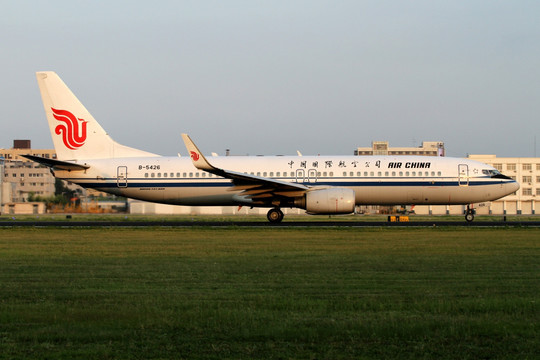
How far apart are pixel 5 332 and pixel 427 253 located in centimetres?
1290

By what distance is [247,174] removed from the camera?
121ft

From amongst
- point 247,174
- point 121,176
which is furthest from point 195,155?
point 121,176

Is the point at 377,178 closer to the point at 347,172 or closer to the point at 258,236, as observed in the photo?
the point at 347,172

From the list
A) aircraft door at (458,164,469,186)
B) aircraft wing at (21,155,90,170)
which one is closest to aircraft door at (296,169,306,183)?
aircraft door at (458,164,469,186)

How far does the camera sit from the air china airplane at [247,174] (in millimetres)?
36781

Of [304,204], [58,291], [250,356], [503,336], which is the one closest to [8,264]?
[58,291]

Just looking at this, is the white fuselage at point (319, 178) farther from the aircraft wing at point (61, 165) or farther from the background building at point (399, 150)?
the background building at point (399, 150)

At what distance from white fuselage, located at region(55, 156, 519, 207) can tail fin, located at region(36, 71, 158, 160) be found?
98 cm

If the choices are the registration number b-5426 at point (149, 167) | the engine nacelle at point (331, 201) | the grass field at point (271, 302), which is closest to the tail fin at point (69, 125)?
the registration number b-5426 at point (149, 167)

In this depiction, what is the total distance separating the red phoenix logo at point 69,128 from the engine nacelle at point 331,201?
542 inches

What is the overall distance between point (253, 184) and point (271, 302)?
24898mm

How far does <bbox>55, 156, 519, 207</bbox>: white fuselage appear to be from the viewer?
121 feet

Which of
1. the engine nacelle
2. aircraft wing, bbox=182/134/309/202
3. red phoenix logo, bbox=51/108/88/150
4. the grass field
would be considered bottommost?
the grass field

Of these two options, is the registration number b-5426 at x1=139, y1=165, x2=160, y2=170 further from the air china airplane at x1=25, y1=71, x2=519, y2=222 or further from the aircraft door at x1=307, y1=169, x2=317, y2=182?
the aircraft door at x1=307, y1=169, x2=317, y2=182
